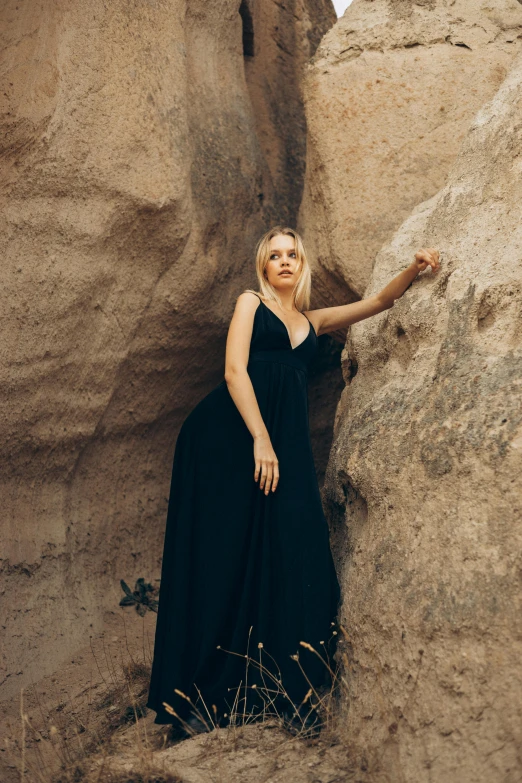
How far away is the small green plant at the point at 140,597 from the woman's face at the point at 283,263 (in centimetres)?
197

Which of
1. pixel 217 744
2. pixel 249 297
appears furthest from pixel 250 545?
pixel 249 297

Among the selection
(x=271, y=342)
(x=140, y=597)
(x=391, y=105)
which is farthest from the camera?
(x=140, y=597)

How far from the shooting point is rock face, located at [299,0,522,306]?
4289 mm

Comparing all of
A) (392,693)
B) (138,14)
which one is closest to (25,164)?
(138,14)

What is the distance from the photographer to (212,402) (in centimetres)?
342

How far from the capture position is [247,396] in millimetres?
3186

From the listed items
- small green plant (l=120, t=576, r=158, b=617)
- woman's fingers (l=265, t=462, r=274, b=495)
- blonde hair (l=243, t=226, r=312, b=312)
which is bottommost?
small green plant (l=120, t=576, r=158, b=617)

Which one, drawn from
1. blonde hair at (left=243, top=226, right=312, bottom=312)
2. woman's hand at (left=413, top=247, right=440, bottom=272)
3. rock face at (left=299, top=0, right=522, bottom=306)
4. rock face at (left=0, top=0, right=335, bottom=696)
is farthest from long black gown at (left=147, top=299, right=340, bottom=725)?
rock face at (left=299, top=0, right=522, bottom=306)

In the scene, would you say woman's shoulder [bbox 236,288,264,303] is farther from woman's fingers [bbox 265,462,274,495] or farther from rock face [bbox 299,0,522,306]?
rock face [bbox 299,0,522,306]

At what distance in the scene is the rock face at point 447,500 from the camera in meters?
2.42

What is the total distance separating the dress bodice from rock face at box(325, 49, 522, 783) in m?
0.34

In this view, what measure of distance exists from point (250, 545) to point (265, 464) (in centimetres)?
34

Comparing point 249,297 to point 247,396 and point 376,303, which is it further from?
point 376,303

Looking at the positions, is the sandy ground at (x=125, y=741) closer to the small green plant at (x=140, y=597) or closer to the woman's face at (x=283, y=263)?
the small green plant at (x=140, y=597)
